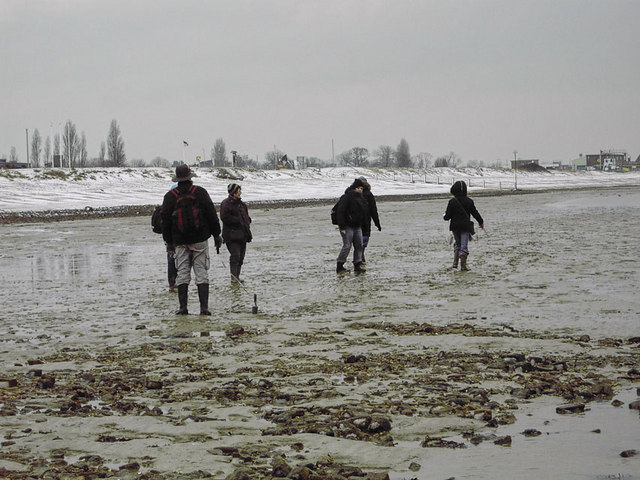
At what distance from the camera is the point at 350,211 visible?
651 inches

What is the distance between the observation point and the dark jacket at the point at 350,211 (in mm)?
16438

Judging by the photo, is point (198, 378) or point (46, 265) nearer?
point (198, 378)

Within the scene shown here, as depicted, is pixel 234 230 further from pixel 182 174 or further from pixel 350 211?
pixel 182 174

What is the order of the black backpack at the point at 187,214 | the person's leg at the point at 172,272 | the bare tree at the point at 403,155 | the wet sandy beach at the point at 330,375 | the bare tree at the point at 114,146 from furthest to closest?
the bare tree at the point at 403,155, the bare tree at the point at 114,146, the person's leg at the point at 172,272, the black backpack at the point at 187,214, the wet sandy beach at the point at 330,375

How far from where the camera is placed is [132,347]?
9266 millimetres

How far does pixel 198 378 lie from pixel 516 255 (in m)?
12.4

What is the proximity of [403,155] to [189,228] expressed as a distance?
159406 millimetres

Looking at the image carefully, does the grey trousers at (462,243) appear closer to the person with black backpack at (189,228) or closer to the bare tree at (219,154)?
the person with black backpack at (189,228)

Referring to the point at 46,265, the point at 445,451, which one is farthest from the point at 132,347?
the point at 46,265

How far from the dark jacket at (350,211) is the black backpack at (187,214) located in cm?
535

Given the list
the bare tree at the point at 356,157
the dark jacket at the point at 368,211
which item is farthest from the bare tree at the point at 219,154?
the dark jacket at the point at 368,211

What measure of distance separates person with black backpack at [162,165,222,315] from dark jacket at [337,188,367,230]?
16.8 feet

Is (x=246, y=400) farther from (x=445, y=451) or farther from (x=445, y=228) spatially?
(x=445, y=228)

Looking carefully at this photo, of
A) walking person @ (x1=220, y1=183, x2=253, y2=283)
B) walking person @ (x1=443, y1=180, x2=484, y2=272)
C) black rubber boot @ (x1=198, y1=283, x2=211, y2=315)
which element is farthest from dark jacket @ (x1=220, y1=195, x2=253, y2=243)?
walking person @ (x1=443, y1=180, x2=484, y2=272)
